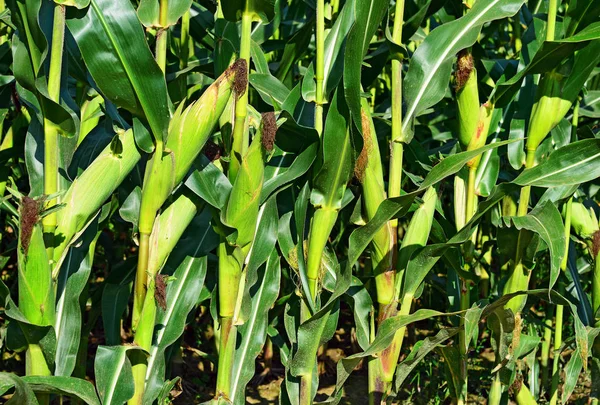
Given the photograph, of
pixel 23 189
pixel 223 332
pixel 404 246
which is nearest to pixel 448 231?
pixel 404 246

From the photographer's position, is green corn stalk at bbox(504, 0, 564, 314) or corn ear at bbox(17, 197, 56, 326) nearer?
corn ear at bbox(17, 197, 56, 326)

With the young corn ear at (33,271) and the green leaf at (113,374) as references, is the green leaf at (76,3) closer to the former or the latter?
the young corn ear at (33,271)

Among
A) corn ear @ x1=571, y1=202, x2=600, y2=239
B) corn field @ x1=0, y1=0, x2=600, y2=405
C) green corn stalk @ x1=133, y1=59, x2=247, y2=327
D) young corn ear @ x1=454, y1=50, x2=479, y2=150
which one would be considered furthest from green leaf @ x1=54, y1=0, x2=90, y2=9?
corn ear @ x1=571, y1=202, x2=600, y2=239

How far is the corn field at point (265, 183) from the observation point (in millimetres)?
2416

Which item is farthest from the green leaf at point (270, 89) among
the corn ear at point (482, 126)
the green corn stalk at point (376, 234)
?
the corn ear at point (482, 126)

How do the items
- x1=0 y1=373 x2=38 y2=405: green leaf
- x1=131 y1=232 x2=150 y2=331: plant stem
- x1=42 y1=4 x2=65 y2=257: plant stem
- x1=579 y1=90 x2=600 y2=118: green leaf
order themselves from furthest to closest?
x1=579 y1=90 x2=600 y2=118: green leaf
x1=131 y1=232 x2=150 y2=331: plant stem
x1=42 y1=4 x2=65 y2=257: plant stem
x1=0 y1=373 x2=38 y2=405: green leaf

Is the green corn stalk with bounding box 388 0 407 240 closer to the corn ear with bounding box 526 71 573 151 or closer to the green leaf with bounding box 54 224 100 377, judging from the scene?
the corn ear with bounding box 526 71 573 151

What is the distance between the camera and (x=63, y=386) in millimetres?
2410

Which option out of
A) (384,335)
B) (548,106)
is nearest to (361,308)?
(384,335)

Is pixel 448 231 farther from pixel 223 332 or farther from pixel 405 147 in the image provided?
pixel 223 332

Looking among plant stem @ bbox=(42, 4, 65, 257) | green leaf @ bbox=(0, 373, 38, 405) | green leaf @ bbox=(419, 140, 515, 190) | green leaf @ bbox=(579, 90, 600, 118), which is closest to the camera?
green leaf @ bbox=(0, 373, 38, 405)

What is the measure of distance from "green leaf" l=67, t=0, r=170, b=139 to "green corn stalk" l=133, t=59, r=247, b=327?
76 mm

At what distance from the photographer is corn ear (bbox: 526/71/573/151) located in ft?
9.63

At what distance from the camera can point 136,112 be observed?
2.45m
